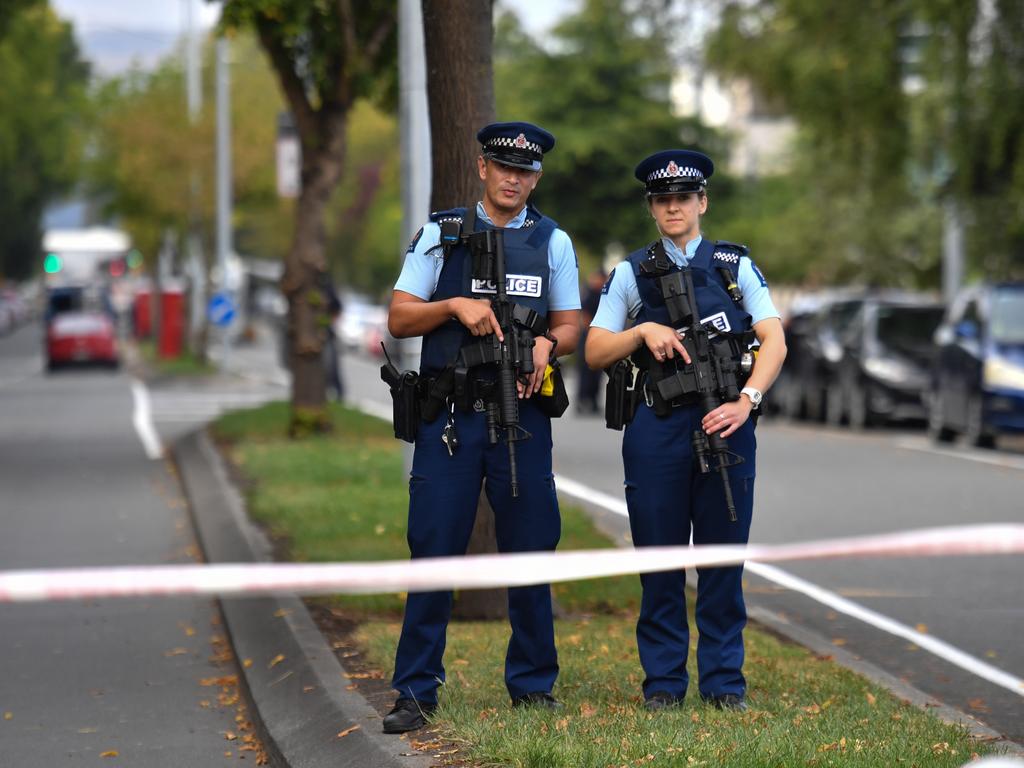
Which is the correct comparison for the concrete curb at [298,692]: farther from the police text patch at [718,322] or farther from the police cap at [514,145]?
the police cap at [514,145]

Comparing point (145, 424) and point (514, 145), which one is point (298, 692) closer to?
point (514, 145)

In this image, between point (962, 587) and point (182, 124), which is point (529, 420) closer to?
point (962, 587)

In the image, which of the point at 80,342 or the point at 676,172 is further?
the point at 80,342

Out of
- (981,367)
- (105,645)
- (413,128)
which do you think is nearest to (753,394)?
(105,645)

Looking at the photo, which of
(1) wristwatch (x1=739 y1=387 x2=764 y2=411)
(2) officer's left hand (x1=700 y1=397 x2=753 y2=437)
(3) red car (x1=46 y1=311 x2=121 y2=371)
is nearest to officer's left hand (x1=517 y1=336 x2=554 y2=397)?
(2) officer's left hand (x1=700 y1=397 x2=753 y2=437)

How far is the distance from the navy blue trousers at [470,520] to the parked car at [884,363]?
60.6ft

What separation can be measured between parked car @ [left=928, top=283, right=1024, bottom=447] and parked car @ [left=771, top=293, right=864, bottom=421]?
465 cm

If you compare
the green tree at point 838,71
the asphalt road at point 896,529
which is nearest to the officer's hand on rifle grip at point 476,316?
the asphalt road at point 896,529

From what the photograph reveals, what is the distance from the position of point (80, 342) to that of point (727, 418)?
40.9 m

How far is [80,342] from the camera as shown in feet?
150

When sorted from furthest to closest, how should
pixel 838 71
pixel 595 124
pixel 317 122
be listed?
pixel 595 124 < pixel 838 71 < pixel 317 122

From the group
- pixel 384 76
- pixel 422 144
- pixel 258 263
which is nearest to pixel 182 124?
pixel 384 76

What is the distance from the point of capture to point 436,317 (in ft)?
20.4

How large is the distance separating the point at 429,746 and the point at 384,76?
13846mm
